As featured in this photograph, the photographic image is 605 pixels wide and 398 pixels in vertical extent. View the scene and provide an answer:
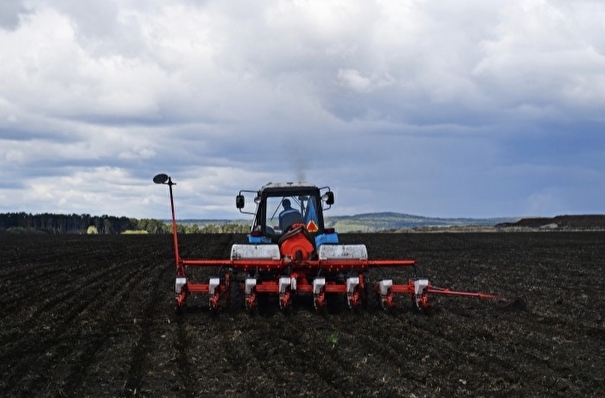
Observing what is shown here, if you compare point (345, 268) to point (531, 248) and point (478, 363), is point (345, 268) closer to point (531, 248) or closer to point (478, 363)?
point (478, 363)

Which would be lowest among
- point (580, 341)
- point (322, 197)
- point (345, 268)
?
point (580, 341)

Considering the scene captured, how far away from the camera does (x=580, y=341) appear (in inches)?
443

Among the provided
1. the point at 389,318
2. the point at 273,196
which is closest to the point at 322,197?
the point at 273,196

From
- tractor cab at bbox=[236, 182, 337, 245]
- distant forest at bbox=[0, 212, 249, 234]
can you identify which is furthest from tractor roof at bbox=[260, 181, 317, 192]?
distant forest at bbox=[0, 212, 249, 234]

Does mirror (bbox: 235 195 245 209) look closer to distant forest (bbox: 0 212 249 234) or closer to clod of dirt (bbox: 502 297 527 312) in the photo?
clod of dirt (bbox: 502 297 527 312)

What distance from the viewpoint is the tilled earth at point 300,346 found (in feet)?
28.1

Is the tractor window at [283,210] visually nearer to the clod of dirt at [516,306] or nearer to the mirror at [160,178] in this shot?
the mirror at [160,178]

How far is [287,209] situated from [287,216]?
0.14 metres

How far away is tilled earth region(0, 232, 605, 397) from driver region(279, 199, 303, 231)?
5.59ft

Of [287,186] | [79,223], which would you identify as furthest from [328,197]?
[79,223]

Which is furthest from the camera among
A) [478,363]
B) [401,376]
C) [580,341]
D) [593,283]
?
[593,283]

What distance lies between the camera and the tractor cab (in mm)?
15789

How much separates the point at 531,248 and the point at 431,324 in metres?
24.2

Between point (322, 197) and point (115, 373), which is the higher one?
point (322, 197)
